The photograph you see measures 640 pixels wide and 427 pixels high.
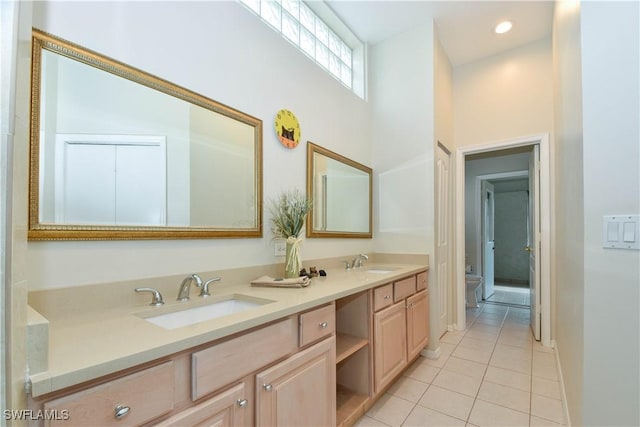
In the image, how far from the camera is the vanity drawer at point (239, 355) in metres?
0.90

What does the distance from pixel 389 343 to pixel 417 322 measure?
55cm

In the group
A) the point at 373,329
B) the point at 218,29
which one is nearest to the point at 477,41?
the point at 218,29

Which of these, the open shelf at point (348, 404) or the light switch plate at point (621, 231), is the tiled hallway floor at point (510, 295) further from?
the light switch plate at point (621, 231)

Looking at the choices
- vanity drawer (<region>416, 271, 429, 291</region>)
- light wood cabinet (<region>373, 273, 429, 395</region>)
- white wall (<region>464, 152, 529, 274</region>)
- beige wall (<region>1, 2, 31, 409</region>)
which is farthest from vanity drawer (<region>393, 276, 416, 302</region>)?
white wall (<region>464, 152, 529, 274</region>)

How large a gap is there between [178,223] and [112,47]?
80cm

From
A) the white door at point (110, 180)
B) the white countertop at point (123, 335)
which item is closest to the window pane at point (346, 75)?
the white door at point (110, 180)

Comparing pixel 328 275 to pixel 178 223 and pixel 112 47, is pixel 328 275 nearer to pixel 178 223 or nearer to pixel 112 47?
pixel 178 223

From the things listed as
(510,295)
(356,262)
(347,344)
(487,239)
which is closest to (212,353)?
(347,344)

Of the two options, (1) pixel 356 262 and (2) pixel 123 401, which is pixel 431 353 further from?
(2) pixel 123 401

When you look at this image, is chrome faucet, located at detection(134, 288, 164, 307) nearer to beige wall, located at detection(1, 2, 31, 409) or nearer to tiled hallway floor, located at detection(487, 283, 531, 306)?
beige wall, located at detection(1, 2, 31, 409)

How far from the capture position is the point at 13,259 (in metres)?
0.60

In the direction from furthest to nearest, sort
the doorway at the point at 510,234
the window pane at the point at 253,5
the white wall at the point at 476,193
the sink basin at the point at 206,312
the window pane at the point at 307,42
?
the doorway at the point at 510,234, the white wall at the point at 476,193, the window pane at the point at 307,42, the window pane at the point at 253,5, the sink basin at the point at 206,312

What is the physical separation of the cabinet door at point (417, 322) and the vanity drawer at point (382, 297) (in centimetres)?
35

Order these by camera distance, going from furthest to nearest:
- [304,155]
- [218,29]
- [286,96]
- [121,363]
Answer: [304,155] < [286,96] < [218,29] < [121,363]
